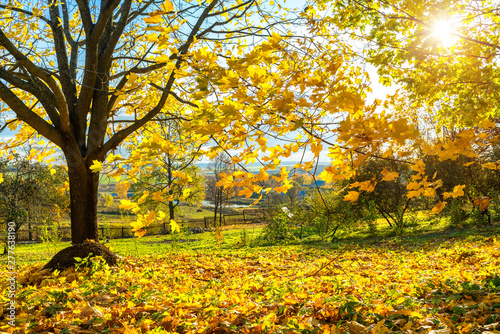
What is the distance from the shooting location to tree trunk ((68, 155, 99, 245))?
4477mm

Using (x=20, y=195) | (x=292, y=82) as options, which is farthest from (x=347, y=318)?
(x=20, y=195)

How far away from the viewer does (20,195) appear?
16.1m

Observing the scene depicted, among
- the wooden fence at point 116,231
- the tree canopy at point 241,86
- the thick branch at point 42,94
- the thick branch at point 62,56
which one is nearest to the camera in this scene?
the tree canopy at point 241,86

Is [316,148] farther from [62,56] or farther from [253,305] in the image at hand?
[62,56]

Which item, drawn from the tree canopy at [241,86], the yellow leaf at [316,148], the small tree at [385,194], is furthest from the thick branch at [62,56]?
the small tree at [385,194]

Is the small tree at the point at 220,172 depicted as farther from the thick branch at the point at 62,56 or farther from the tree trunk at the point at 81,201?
the thick branch at the point at 62,56

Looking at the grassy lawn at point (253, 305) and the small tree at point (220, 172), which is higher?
the small tree at point (220, 172)

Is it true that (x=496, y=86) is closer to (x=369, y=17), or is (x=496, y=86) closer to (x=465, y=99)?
(x=465, y=99)

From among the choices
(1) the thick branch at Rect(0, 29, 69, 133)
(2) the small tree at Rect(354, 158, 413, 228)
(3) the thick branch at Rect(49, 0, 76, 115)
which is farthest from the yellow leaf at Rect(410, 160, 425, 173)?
(2) the small tree at Rect(354, 158, 413, 228)

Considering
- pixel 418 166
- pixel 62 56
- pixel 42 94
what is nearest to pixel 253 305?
pixel 418 166

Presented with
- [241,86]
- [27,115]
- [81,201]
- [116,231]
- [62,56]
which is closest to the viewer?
[241,86]

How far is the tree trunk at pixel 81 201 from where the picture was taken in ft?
14.7

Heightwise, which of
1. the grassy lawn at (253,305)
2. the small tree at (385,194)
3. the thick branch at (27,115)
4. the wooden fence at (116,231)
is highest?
the thick branch at (27,115)

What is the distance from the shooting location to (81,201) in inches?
177
